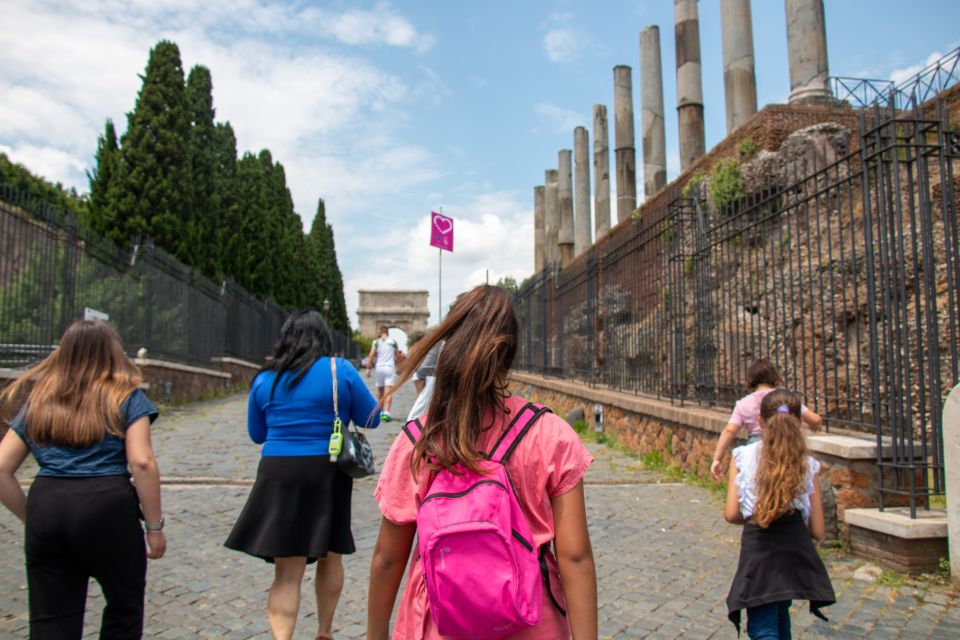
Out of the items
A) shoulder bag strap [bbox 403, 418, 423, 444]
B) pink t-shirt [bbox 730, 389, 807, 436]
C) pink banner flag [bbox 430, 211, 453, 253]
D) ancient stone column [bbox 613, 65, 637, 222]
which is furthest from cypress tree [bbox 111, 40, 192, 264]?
shoulder bag strap [bbox 403, 418, 423, 444]

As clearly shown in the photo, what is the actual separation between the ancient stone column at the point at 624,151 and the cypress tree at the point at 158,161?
12263 mm

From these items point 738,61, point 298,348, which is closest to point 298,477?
point 298,348

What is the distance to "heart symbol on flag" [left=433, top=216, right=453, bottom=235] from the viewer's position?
1990cm

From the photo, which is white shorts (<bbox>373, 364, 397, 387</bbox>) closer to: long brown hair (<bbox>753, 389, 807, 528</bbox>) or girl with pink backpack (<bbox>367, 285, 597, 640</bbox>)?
long brown hair (<bbox>753, 389, 807, 528</bbox>)

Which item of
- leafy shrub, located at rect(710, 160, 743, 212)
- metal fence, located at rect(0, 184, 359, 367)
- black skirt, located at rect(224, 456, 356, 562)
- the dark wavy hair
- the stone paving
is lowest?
the stone paving

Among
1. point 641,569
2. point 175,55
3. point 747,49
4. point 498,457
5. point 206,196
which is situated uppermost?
point 175,55

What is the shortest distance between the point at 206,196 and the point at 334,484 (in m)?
20.3

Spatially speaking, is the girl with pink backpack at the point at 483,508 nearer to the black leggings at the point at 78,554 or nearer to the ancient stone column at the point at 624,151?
the black leggings at the point at 78,554

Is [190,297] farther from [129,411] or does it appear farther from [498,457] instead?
[498,457]

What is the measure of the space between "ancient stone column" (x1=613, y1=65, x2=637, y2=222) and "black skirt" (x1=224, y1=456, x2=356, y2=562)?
20442 mm

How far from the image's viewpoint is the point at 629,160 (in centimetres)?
2325

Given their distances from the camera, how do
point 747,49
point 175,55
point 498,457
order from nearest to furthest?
point 498,457
point 747,49
point 175,55

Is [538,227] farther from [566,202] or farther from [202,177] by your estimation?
[202,177]

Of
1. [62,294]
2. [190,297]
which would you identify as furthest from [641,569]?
[190,297]
